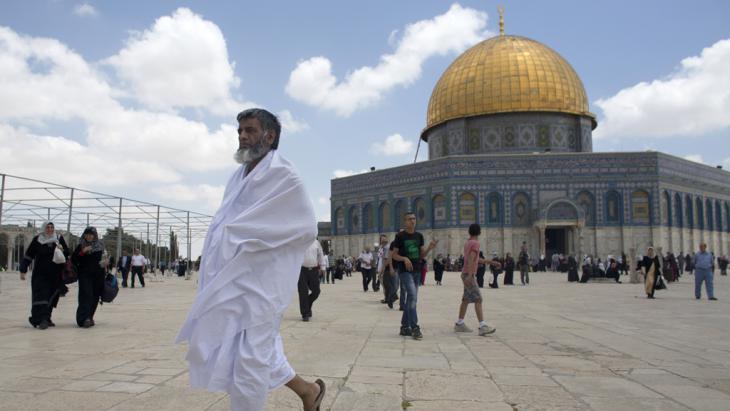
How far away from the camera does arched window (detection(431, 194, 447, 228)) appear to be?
125ft

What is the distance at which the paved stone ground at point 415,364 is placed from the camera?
3559 mm

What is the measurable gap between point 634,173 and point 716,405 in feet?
121

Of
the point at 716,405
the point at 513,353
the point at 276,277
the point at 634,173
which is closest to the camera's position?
the point at 276,277

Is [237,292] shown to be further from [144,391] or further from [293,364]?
[293,364]

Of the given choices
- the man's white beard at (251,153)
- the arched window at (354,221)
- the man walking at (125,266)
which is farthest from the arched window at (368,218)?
the man's white beard at (251,153)

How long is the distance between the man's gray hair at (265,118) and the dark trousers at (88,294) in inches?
207

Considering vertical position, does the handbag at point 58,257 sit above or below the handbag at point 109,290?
above

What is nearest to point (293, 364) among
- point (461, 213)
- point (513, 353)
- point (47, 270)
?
point (513, 353)

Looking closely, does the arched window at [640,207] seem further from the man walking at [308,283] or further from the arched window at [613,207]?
the man walking at [308,283]

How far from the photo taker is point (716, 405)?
11.7 ft

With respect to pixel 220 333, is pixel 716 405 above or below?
below

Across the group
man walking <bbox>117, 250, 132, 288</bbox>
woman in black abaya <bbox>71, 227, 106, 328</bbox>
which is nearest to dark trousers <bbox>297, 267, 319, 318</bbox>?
woman in black abaya <bbox>71, 227, 106, 328</bbox>

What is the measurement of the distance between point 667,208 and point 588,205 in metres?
5.17

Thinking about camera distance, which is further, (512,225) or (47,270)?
(512,225)
